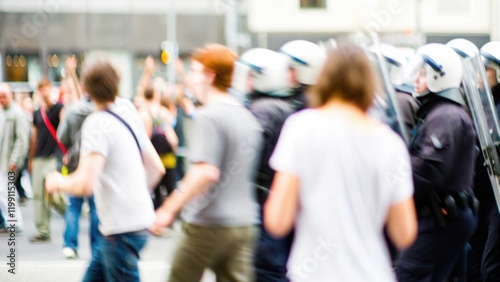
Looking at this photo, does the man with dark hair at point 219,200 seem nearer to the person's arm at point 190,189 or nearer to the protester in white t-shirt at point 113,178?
the person's arm at point 190,189

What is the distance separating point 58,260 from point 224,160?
4.92 meters

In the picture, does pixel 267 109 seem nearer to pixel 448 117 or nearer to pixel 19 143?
pixel 448 117

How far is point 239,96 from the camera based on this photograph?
6.55m

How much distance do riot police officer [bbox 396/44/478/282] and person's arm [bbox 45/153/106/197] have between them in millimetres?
1744

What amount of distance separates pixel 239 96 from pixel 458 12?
79.9 feet

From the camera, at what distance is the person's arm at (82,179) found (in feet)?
15.5

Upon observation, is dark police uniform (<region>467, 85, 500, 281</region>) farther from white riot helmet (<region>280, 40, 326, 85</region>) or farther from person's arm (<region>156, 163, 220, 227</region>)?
person's arm (<region>156, 163, 220, 227</region>)

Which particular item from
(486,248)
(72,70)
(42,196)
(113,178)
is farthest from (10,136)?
(113,178)

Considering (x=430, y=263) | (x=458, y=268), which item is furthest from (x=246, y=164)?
(x=458, y=268)

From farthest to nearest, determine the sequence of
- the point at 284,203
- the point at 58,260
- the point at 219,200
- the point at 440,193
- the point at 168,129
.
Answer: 1. the point at 168,129
2. the point at 58,260
3. the point at 440,193
4. the point at 219,200
5. the point at 284,203

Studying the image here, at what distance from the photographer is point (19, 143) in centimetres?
1157

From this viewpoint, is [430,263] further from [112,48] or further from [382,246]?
[112,48]

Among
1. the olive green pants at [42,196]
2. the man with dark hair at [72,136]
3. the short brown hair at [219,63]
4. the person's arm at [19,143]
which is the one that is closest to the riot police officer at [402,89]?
the short brown hair at [219,63]

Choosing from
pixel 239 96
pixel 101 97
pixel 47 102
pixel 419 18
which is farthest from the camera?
pixel 419 18
